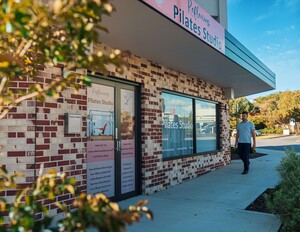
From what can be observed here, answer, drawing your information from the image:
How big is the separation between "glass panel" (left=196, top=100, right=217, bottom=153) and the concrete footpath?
1374 millimetres

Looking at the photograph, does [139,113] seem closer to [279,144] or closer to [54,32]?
[54,32]

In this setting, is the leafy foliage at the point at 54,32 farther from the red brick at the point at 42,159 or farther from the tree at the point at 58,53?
the red brick at the point at 42,159

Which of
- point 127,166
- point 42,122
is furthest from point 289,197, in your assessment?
point 42,122

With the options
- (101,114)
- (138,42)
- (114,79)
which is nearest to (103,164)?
(101,114)

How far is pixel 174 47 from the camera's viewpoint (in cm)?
655

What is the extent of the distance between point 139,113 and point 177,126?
210 centimetres

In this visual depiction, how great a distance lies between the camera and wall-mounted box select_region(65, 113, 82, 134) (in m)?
5.08

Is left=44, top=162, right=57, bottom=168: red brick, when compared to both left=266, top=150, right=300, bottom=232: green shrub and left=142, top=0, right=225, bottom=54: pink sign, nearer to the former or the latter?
left=142, top=0, right=225, bottom=54: pink sign

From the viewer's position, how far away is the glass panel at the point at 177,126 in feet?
28.0

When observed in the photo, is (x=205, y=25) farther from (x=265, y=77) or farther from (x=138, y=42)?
(x=265, y=77)

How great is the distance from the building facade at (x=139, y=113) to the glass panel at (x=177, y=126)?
27 millimetres

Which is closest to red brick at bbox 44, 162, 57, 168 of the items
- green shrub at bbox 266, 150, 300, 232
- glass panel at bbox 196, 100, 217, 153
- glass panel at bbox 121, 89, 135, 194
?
glass panel at bbox 121, 89, 135, 194

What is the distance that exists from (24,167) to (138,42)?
2.98 m

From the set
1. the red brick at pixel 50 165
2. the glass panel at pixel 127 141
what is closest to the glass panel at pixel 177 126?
the glass panel at pixel 127 141
